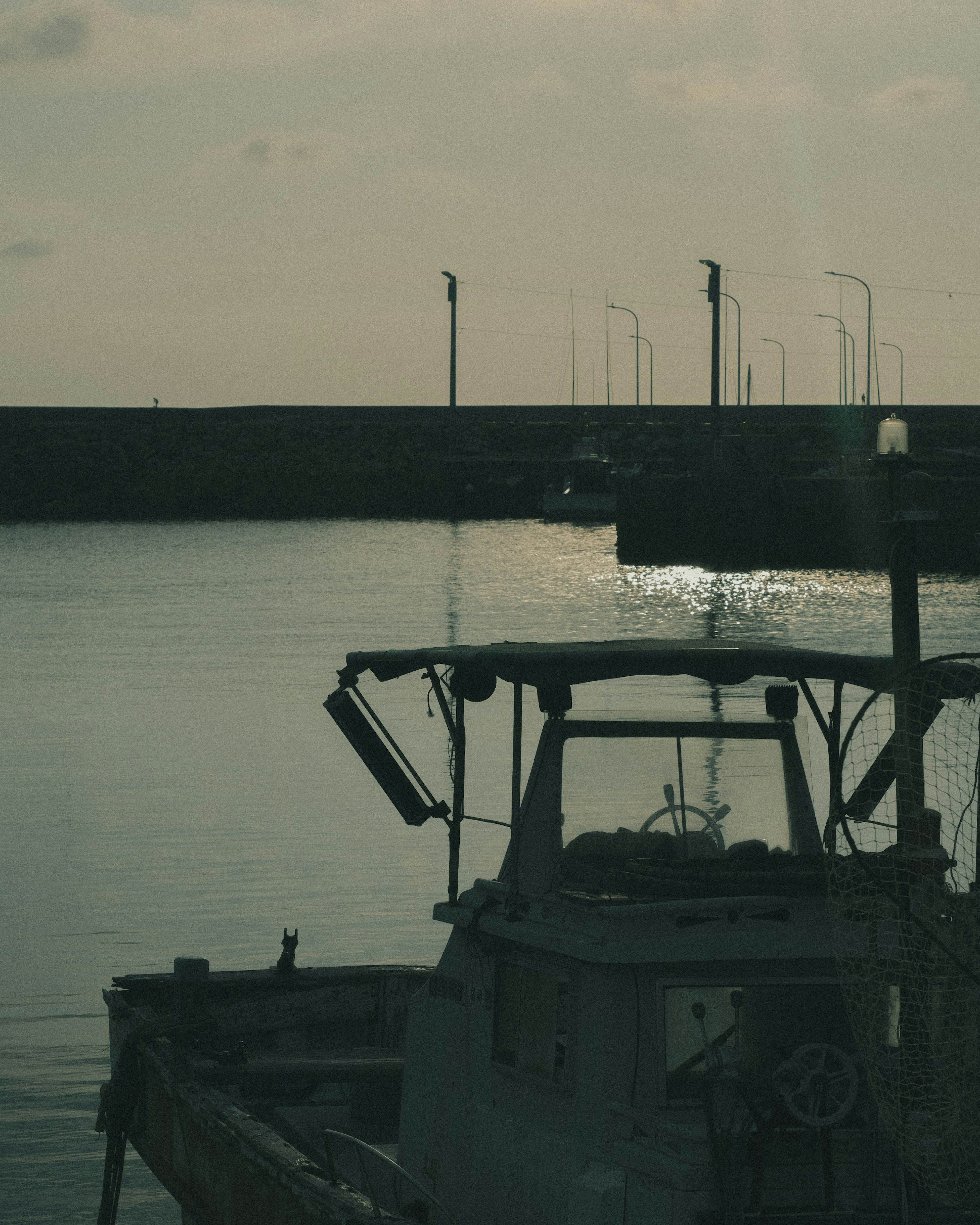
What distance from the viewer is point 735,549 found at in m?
71.5

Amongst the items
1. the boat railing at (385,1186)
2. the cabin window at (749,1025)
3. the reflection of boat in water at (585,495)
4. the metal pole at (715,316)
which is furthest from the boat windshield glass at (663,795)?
the reflection of boat in water at (585,495)

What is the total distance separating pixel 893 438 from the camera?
364 inches

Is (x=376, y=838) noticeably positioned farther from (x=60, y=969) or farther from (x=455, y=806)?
(x=455, y=806)

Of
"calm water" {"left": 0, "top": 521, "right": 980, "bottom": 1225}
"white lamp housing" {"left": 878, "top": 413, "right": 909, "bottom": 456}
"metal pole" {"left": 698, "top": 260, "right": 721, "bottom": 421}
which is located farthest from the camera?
"metal pole" {"left": 698, "top": 260, "right": 721, "bottom": 421}

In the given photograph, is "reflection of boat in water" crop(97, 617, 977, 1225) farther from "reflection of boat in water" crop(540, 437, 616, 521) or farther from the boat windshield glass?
"reflection of boat in water" crop(540, 437, 616, 521)

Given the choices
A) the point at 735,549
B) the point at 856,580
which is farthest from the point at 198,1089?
the point at 856,580

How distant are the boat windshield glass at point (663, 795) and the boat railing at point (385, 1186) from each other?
5.25 feet

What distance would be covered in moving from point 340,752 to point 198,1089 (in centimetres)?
2322

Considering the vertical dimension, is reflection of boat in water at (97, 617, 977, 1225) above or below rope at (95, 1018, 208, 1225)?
above

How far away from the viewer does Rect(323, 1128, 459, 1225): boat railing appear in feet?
23.6

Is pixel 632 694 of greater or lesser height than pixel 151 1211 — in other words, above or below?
above

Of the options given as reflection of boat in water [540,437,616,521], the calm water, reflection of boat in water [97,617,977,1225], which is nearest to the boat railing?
reflection of boat in water [97,617,977,1225]

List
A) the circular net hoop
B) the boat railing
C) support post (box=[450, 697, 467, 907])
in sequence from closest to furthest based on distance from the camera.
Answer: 1. the circular net hoop
2. the boat railing
3. support post (box=[450, 697, 467, 907])

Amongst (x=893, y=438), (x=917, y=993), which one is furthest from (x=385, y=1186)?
(x=893, y=438)
